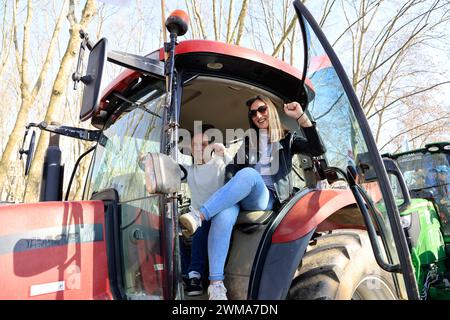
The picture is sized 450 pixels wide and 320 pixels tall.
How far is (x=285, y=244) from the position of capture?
2.10 metres

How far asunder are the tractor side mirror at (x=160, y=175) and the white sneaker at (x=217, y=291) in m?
0.67

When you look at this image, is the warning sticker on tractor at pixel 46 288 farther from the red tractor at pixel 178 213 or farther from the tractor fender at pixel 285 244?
the tractor fender at pixel 285 244

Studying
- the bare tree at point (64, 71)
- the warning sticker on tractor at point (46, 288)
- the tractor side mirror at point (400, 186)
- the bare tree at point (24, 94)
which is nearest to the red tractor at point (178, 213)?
the warning sticker on tractor at point (46, 288)

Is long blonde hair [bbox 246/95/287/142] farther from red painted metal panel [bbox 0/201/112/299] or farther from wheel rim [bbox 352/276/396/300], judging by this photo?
red painted metal panel [bbox 0/201/112/299]

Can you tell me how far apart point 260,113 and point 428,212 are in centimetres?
356

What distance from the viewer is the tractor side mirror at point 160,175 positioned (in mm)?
1732

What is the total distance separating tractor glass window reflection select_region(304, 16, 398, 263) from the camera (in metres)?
1.89

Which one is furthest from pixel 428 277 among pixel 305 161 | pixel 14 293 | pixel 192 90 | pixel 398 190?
pixel 14 293

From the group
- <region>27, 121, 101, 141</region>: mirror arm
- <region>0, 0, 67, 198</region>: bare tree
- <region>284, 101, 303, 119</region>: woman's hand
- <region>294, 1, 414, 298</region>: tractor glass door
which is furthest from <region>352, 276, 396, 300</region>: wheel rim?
<region>0, 0, 67, 198</region>: bare tree

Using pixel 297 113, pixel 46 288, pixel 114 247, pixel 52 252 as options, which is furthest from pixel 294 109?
pixel 46 288

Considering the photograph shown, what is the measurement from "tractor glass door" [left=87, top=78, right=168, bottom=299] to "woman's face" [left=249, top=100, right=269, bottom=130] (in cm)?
74

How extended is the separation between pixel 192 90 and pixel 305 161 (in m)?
1.01

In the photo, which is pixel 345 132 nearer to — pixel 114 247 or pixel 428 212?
pixel 114 247

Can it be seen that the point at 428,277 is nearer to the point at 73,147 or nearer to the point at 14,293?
the point at 14,293
